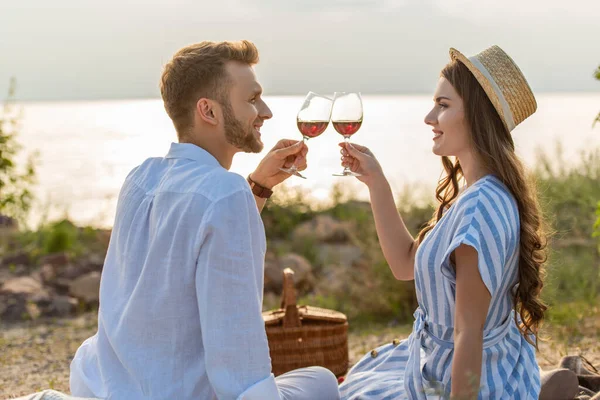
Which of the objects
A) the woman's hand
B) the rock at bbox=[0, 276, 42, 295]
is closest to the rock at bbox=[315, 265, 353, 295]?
the rock at bbox=[0, 276, 42, 295]

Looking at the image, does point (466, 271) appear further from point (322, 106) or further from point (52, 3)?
point (52, 3)

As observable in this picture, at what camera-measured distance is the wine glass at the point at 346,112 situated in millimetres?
3473

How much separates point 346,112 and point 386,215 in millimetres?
522

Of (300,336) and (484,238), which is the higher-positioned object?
(484,238)

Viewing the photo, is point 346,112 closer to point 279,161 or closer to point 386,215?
point 279,161

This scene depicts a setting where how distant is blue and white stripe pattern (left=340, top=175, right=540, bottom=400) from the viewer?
2904mm

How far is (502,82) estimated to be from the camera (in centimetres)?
311

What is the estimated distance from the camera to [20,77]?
8125mm

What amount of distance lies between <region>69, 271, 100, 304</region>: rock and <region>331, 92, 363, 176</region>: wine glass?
14.4ft

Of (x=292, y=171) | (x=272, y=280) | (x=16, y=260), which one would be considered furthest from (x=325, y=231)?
(x=292, y=171)

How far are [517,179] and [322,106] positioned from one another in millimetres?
879

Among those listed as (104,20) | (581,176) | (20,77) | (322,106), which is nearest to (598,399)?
(322,106)

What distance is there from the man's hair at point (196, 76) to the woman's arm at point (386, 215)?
2.50 ft


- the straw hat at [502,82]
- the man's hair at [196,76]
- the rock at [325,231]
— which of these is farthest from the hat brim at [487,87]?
the rock at [325,231]
